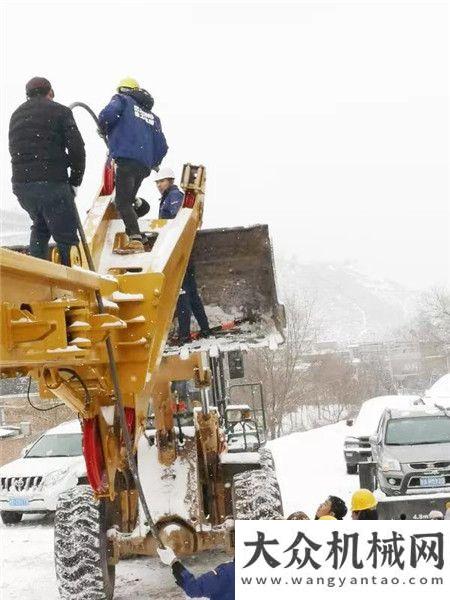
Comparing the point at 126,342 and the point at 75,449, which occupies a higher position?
the point at 126,342

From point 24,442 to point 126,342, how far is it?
2009cm

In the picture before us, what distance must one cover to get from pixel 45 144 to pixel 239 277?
266 cm

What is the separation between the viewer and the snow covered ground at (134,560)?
26.8ft

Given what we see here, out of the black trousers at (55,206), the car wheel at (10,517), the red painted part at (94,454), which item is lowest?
the car wheel at (10,517)

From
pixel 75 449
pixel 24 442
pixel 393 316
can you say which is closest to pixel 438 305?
pixel 24 442

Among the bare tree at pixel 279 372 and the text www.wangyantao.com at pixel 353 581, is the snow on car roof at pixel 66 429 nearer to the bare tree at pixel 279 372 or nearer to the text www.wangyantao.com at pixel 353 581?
the text www.wangyantao.com at pixel 353 581

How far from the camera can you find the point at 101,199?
564 centimetres

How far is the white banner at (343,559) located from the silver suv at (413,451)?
8.50 m

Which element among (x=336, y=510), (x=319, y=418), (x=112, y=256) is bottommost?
(x=319, y=418)

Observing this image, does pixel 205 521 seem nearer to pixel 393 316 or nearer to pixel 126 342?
pixel 126 342

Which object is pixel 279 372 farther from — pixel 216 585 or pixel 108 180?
pixel 216 585

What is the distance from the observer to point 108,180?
579 centimetres

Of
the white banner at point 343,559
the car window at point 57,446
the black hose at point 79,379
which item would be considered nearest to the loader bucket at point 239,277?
the black hose at point 79,379

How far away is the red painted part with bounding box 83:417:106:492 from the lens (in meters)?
4.77
